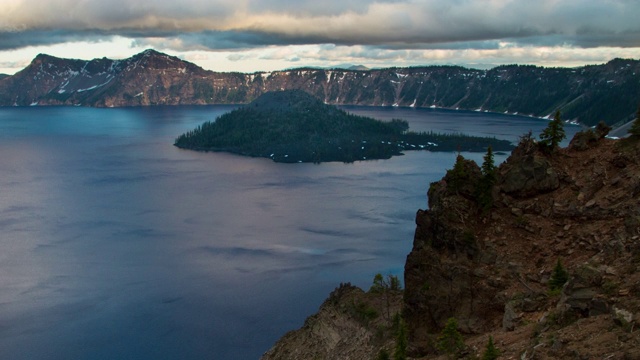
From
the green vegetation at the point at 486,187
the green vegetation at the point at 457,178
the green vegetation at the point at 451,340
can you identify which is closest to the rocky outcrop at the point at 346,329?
the green vegetation at the point at 451,340

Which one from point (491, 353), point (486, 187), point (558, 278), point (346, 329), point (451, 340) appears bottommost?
point (346, 329)

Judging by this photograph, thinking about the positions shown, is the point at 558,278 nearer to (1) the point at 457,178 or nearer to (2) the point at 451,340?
(2) the point at 451,340

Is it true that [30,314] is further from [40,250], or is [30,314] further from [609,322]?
[609,322]

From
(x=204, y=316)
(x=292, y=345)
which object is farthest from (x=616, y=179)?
(x=204, y=316)

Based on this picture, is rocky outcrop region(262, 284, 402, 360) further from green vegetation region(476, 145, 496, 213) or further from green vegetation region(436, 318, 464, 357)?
green vegetation region(476, 145, 496, 213)

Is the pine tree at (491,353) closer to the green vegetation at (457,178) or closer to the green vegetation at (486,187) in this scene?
the green vegetation at (486,187)

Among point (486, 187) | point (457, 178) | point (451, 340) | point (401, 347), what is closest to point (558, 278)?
point (451, 340)

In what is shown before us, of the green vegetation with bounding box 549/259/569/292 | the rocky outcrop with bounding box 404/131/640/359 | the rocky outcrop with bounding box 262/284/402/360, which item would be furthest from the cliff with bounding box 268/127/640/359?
the rocky outcrop with bounding box 262/284/402/360
